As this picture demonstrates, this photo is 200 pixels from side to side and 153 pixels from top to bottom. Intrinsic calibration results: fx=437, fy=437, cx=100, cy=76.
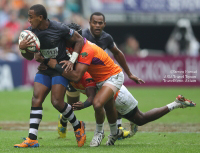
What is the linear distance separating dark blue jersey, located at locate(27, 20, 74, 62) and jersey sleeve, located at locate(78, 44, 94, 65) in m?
0.35

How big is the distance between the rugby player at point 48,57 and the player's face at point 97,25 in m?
1.45

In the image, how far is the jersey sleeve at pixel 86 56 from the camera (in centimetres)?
700

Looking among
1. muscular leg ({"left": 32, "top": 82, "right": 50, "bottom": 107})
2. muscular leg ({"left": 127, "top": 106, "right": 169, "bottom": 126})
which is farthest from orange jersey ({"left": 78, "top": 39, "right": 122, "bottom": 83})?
muscular leg ({"left": 127, "top": 106, "right": 169, "bottom": 126})

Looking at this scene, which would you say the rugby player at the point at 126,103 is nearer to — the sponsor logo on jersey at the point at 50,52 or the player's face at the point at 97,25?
the sponsor logo on jersey at the point at 50,52

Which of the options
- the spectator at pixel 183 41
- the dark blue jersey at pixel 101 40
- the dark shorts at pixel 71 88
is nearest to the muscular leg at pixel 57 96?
the dark shorts at pixel 71 88

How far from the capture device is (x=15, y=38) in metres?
23.0

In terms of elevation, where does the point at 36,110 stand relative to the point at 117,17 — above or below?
below

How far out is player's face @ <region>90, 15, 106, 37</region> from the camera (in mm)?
8602

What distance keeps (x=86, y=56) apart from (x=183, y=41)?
1881 cm

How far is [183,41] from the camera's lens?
25.1 m

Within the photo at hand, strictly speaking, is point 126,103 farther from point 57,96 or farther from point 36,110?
point 36,110

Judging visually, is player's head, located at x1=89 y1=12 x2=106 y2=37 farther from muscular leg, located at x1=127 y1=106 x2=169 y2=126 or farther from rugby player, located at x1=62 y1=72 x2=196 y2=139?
muscular leg, located at x1=127 y1=106 x2=169 y2=126

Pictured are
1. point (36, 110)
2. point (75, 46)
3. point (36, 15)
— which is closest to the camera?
point (36, 15)

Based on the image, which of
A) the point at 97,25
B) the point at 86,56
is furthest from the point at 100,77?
the point at 97,25
